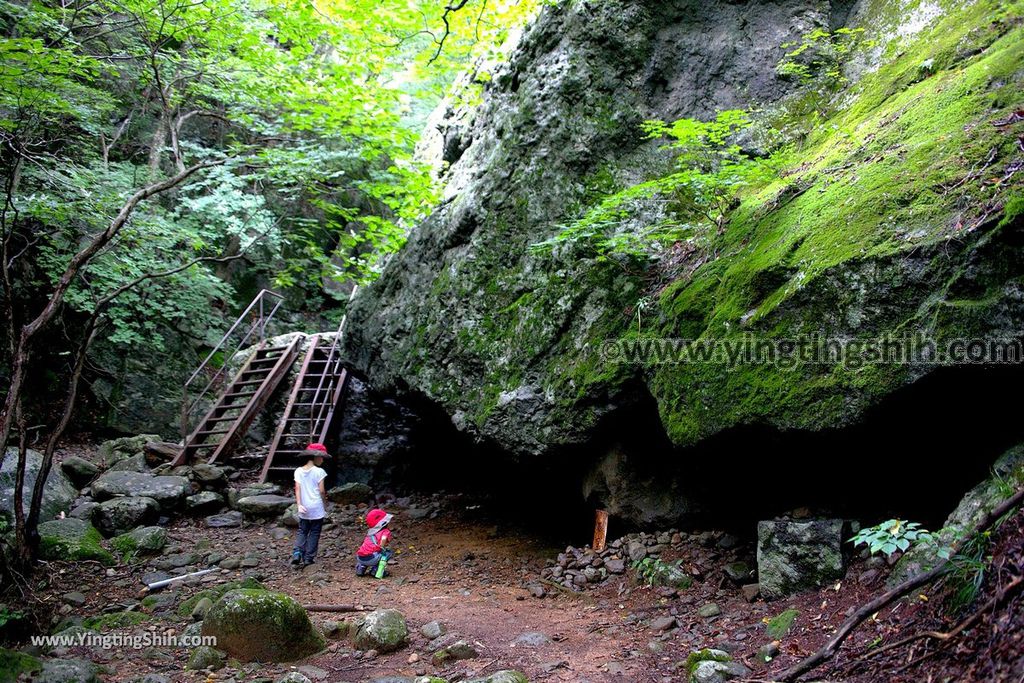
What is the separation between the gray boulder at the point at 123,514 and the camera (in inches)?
288

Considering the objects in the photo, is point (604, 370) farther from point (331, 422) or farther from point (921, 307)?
point (331, 422)

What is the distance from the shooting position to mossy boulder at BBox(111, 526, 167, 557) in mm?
6691

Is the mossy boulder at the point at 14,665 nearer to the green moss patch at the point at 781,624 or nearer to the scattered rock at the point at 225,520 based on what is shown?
the scattered rock at the point at 225,520

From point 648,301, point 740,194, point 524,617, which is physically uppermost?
point 740,194

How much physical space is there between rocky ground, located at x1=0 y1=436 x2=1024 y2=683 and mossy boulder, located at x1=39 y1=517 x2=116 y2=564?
11 centimetres

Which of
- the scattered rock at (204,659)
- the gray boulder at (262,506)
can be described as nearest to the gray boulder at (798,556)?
the scattered rock at (204,659)

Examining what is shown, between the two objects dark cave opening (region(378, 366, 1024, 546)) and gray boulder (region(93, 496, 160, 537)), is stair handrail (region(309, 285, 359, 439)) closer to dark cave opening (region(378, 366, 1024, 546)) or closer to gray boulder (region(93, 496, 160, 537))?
gray boulder (region(93, 496, 160, 537))

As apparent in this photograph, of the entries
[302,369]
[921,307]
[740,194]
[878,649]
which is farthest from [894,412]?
[302,369]

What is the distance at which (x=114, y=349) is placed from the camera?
1215cm

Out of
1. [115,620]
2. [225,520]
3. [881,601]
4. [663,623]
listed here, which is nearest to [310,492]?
[115,620]

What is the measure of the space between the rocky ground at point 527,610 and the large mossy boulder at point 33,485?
114 centimetres

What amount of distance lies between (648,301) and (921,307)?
2427 millimetres

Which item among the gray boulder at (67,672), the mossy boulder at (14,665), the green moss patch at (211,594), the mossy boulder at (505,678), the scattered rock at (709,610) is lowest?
the green moss patch at (211,594)

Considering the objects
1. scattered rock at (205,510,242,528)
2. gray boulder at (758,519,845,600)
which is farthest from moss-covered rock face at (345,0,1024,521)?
scattered rock at (205,510,242,528)
